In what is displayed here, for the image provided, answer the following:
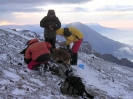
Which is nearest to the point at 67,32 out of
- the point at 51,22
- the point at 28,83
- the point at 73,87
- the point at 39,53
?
the point at 51,22

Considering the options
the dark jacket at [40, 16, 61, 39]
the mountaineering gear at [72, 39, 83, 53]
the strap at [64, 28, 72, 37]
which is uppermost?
the dark jacket at [40, 16, 61, 39]

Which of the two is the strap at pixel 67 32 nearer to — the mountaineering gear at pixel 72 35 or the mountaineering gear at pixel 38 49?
the mountaineering gear at pixel 72 35

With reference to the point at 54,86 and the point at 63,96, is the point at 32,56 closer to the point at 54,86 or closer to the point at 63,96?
the point at 54,86

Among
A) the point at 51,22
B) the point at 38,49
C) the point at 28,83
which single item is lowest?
the point at 28,83

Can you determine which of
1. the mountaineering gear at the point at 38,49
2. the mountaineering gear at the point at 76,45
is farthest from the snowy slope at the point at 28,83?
the mountaineering gear at the point at 76,45

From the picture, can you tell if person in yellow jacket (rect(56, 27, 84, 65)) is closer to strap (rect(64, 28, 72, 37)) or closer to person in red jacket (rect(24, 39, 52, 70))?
strap (rect(64, 28, 72, 37))

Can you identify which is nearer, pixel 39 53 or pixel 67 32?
pixel 39 53

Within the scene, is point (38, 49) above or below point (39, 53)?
above

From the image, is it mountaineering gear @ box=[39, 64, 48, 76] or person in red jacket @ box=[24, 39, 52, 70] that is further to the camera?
mountaineering gear @ box=[39, 64, 48, 76]

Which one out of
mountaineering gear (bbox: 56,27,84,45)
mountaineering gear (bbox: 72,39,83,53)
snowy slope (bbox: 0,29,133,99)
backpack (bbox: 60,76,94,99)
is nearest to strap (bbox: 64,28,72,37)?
mountaineering gear (bbox: 56,27,84,45)

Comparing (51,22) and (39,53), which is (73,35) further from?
(39,53)

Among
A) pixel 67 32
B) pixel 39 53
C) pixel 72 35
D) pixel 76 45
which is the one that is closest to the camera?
pixel 39 53

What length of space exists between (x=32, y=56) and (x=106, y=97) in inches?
162

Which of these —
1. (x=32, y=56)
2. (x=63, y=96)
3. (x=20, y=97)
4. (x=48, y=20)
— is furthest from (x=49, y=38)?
(x=20, y=97)
